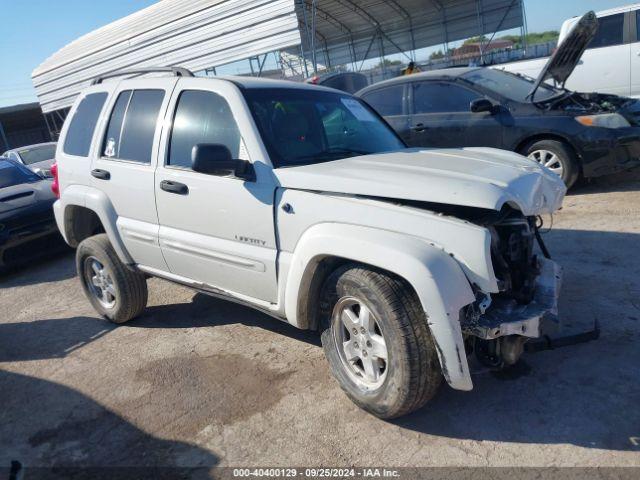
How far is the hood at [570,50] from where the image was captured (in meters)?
5.79

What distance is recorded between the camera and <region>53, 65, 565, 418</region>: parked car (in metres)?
2.56

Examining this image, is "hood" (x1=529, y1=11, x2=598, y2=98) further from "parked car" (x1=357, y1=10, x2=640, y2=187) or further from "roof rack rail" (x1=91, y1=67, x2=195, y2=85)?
"roof rack rail" (x1=91, y1=67, x2=195, y2=85)

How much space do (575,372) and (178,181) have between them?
2.85m

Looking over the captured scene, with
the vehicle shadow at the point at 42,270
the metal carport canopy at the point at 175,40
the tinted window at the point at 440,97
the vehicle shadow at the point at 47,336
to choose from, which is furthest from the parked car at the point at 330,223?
the metal carport canopy at the point at 175,40

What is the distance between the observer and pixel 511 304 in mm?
2717

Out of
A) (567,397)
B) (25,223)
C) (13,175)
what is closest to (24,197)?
(25,223)

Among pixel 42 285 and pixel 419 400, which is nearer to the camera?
pixel 419 400

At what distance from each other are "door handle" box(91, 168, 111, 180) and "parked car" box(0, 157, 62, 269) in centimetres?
322

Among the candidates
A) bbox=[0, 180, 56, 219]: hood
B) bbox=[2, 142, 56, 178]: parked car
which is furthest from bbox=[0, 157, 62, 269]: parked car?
bbox=[2, 142, 56, 178]: parked car

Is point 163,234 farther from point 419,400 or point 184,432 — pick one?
point 419,400

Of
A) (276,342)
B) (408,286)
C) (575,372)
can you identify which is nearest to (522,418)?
(575,372)

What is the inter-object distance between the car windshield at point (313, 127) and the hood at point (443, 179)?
0.22 meters

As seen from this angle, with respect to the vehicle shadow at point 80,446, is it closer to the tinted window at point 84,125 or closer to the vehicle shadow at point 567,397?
the vehicle shadow at point 567,397

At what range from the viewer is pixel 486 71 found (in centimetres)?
756
